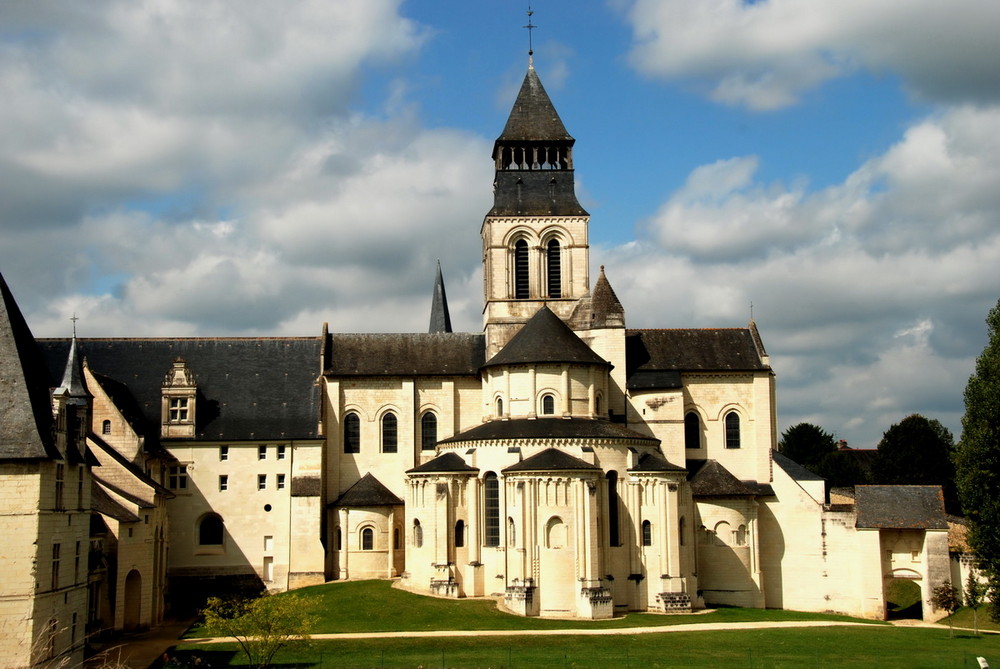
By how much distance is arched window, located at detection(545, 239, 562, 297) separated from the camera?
204 ft

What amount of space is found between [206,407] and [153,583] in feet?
39.3

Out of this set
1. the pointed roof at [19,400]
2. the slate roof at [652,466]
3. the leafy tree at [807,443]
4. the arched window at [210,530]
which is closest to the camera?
the pointed roof at [19,400]

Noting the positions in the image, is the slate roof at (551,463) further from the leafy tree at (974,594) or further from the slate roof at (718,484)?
the leafy tree at (974,594)

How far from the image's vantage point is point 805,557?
179ft

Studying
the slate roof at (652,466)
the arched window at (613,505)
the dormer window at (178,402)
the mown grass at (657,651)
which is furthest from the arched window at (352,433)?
the mown grass at (657,651)

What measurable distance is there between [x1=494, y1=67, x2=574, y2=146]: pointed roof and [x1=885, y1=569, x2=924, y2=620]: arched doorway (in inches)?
1187

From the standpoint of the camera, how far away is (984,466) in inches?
1768

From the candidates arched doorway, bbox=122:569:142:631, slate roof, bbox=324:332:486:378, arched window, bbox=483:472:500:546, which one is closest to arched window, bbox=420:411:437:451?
slate roof, bbox=324:332:486:378

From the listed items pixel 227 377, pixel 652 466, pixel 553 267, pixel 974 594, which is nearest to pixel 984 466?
pixel 974 594

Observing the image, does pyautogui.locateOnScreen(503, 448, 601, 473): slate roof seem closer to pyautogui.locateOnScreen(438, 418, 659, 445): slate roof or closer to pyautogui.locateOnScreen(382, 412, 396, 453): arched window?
pyautogui.locateOnScreen(438, 418, 659, 445): slate roof

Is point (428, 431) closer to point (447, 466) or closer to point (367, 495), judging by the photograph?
point (367, 495)

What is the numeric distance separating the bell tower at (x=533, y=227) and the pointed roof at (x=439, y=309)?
65.6 feet

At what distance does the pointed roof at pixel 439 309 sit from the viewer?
8288cm

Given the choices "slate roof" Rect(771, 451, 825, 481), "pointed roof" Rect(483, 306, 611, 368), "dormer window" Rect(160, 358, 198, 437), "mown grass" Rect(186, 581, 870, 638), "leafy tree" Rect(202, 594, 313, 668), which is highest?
"pointed roof" Rect(483, 306, 611, 368)
